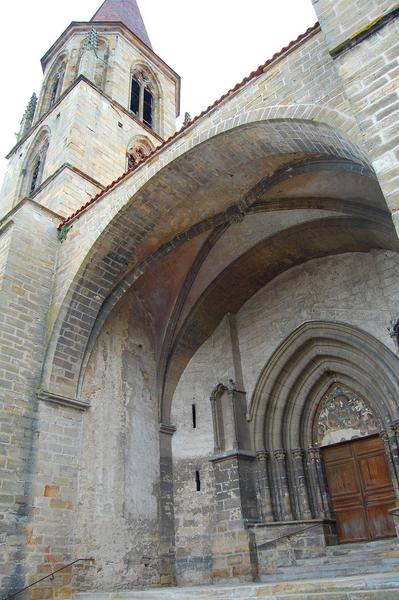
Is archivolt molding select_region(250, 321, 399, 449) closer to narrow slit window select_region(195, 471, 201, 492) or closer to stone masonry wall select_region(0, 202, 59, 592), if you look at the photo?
narrow slit window select_region(195, 471, 201, 492)

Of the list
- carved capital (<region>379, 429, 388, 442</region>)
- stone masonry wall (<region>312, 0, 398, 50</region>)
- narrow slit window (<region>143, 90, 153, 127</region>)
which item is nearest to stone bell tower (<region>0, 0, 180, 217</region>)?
narrow slit window (<region>143, 90, 153, 127</region>)

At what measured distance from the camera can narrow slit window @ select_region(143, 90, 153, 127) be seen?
15.7 m

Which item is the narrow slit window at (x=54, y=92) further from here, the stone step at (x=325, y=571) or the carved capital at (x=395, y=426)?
the stone step at (x=325, y=571)

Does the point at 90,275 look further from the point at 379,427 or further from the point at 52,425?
the point at 379,427

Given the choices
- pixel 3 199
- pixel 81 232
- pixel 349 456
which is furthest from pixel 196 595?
pixel 3 199

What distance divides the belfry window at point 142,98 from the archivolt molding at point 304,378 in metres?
Result: 9.62

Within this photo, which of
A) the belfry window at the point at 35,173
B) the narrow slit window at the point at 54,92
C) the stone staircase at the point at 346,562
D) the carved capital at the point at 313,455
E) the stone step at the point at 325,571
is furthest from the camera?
the narrow slit window at the point at 54,92

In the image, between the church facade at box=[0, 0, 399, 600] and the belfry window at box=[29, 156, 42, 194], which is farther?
the belfry window at box=[29, 156, 42, 194]

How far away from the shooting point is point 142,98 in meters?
15.6

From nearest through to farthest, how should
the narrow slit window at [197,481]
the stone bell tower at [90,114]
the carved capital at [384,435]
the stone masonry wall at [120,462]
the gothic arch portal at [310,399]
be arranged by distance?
the stone masonry wall at [120,462]
the carved capital at [384,435]
the gothic arch portal at [310,399]
the narrow slit window at [197,481]
the stone bell tower at [90,114]

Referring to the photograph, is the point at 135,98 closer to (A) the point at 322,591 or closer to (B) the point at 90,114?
(B) the point at 90,114

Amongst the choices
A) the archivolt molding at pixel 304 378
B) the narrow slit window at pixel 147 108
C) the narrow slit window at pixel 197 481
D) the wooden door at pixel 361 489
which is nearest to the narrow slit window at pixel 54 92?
the narrow slit window at pixel 147 108

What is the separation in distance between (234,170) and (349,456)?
4581 mm

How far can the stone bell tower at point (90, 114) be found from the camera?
39.5 ft
